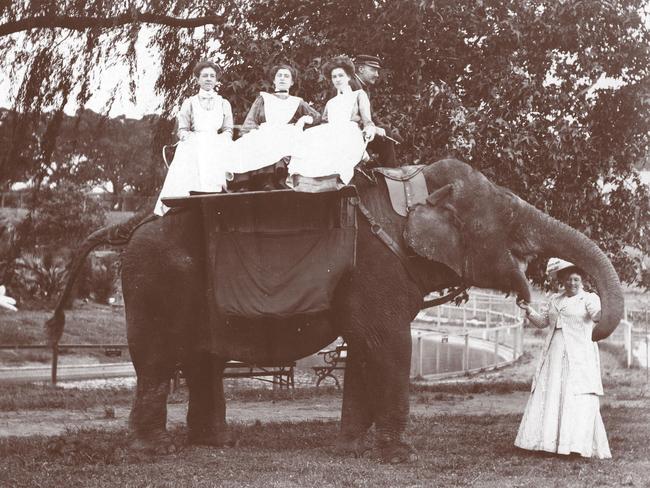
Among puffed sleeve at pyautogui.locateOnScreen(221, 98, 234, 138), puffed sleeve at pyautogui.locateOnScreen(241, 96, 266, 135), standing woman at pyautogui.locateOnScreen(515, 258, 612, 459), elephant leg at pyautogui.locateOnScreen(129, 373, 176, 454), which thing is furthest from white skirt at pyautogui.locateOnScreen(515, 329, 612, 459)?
puffed sleeve at pyautogui.locateOnScreen(221, 98, 234, 138)

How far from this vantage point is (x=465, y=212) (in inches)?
328

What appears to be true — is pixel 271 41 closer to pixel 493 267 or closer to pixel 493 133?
pixel 493 133

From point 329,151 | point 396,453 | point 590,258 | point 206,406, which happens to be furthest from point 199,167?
point 590,258

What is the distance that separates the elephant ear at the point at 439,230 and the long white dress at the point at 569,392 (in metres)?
1.17

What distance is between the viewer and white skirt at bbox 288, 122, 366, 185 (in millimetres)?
Answer: 7633

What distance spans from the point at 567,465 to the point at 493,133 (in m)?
4.92

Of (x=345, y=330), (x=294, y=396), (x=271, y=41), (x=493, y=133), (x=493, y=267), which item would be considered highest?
(x=271, y=41)

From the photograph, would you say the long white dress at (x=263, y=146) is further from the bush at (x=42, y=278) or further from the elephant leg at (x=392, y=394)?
the bush at (x=42, y=278)

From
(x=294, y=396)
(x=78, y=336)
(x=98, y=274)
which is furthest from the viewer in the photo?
(x=98, y=274)

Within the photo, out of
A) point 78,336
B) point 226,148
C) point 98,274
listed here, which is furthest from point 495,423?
point 98,274

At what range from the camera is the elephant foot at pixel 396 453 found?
7.92 meters

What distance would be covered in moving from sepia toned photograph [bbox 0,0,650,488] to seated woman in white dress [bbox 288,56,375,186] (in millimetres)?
20

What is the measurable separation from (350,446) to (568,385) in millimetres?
1994

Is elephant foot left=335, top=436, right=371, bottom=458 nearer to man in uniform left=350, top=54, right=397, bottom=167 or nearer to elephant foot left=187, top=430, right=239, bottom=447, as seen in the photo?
elephant foot left=187, top=430, right=239, bottom=447
